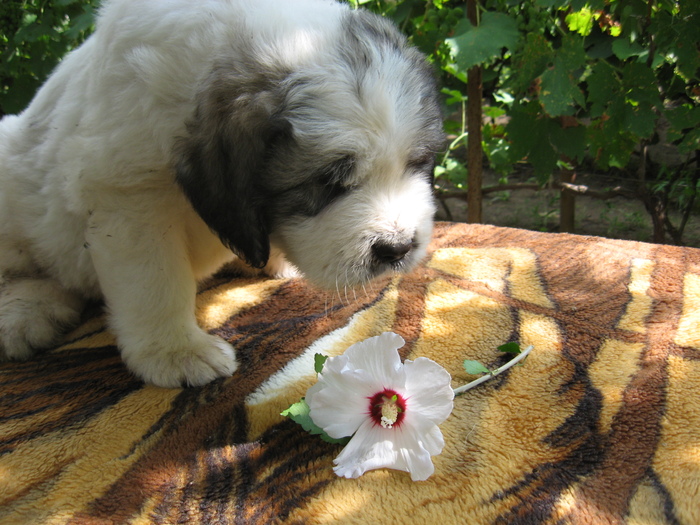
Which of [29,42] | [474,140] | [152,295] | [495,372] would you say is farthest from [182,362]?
[29,42]

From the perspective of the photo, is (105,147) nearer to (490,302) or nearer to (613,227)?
(490,302)

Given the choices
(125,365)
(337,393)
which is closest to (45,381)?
(125,365)

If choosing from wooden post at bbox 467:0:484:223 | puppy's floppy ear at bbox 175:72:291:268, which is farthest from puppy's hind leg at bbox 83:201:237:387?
wooden post at bbox 467:0:484:223

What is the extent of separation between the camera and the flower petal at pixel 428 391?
70.7 inches

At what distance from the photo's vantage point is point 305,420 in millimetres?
1937

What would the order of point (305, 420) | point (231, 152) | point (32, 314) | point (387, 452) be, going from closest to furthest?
point (387, 452), point (305, 420), point (231, 152), point (32, 314)

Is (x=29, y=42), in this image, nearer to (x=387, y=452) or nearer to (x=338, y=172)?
(x=338, y=172)

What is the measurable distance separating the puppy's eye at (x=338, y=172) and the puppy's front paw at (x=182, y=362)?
3.12ft

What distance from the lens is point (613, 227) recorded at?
548cm

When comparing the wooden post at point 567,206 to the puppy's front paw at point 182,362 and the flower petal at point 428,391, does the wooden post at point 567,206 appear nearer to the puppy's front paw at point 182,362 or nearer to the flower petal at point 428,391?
the puppy's front paw at point 182,362

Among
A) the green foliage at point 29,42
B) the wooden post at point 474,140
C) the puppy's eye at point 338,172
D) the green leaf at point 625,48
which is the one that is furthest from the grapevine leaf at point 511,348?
the green foliage at point 29,42

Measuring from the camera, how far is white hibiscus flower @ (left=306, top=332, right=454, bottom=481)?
1.77 m

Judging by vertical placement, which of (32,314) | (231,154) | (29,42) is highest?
(29,42)

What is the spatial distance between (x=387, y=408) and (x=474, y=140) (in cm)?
322
